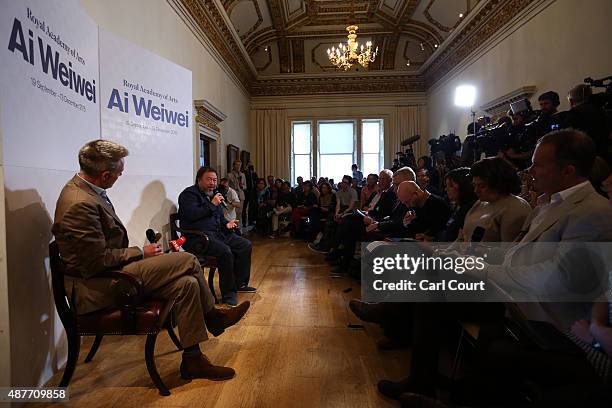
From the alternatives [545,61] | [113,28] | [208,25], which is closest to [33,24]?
[113,28]

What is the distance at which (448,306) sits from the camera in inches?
72.4

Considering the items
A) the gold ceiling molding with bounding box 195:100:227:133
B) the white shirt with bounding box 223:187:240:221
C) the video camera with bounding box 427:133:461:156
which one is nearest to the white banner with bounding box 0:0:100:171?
the white shirt with bounding box 223:187:240:221

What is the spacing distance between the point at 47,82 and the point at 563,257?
99.3 inches

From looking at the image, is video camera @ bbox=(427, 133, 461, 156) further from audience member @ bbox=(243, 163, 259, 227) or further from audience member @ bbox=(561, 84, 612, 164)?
audience member @ bbox=(243, 163, 259, 227)

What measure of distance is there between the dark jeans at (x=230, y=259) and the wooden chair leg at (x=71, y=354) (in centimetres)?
152

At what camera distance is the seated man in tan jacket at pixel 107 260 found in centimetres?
181

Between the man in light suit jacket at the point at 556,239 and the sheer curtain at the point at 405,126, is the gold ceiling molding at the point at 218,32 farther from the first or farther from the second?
the man in light suit jacket at the point at 556,239

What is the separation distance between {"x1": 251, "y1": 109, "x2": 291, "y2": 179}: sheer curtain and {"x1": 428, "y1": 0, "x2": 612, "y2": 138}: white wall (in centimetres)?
528

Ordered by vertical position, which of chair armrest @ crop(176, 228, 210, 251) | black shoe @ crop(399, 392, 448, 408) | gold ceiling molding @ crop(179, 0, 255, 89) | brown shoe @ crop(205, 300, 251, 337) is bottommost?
black shoe @ crop(399, 392, 448, 408)

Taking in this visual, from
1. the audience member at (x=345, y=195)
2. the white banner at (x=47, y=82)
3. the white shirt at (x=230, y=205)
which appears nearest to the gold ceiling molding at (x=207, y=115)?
the white shirt at (x=230, y=205)

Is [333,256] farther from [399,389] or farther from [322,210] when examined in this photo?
[399,389]

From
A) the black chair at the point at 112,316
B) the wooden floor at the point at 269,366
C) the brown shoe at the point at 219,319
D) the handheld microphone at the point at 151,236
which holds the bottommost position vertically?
the wooden floor at the point at 269,366

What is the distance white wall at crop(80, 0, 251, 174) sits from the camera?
3.39 m

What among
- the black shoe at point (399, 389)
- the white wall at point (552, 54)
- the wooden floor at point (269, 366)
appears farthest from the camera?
the white wall at point (552, 54)
